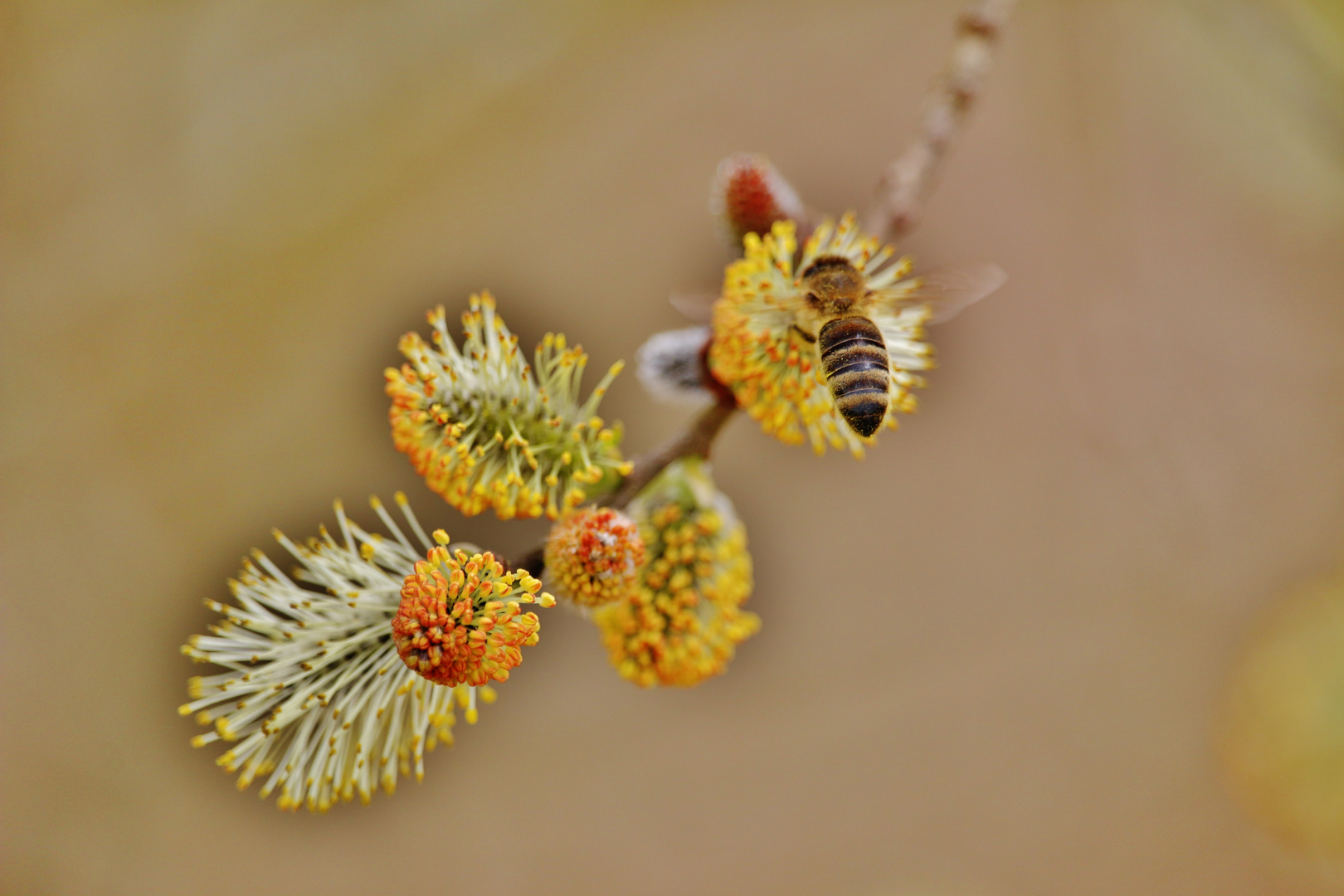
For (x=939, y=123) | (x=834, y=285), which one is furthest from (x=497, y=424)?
(x=939, y=123)

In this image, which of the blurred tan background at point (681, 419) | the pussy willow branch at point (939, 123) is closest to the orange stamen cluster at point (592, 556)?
the pussy willow branch at point (939, 123)

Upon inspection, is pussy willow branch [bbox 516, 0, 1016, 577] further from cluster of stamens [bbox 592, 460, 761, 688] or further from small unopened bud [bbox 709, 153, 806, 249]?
→ small unopened bud [bbox 709, 153, 806, 249]

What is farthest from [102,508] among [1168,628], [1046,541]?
[1168,628]

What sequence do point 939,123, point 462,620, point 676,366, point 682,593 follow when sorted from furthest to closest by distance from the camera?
point 939,123 → point 676,366 → point 682,593 → point 462,620

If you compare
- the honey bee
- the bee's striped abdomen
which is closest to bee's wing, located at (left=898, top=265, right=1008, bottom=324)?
the honey bee

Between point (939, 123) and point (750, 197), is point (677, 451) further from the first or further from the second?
point (939, 123)

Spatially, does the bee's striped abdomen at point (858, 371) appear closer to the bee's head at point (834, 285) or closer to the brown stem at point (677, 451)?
the bee's head at point (834, 285)

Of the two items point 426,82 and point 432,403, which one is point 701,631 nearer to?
point 432,403
